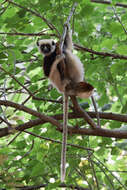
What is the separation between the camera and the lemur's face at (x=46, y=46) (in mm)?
4628

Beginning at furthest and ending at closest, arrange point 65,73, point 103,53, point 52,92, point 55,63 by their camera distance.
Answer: point 52,92 < point 103,53 < point 65,73 < point 55,63

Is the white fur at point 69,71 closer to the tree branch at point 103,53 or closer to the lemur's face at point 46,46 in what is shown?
the lemur's face at point 46,46

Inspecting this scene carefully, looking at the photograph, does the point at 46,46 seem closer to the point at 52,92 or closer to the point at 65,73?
the point at 65,73

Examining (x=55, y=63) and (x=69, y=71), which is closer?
(x=55, y=63)

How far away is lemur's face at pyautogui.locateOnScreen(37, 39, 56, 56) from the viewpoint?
15.2 feet

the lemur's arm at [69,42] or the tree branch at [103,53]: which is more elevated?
the lemur's arm at [69,42]

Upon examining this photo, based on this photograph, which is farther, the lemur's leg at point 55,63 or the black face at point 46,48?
the black face at point 46,48

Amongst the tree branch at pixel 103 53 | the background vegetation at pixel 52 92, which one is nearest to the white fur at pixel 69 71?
the tree branch at pixel 103 53

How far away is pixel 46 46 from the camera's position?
15.6ft

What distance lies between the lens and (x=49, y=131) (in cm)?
489

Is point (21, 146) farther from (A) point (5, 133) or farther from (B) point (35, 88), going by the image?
(B) point (35, 88)

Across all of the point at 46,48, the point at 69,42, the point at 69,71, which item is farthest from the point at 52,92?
the point at 69,42

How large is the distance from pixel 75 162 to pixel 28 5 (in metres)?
2.62

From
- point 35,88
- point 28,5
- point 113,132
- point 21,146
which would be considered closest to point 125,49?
point 113,132
